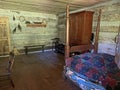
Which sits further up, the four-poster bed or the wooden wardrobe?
the wooden wardrobe

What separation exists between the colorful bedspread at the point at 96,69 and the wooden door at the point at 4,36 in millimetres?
3688

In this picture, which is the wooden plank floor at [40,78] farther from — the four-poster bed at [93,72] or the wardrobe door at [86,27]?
the wardrobe door at [86,27]

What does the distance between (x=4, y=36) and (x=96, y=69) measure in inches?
180

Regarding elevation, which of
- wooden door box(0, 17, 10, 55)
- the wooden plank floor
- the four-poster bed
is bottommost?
the wooden plank floor

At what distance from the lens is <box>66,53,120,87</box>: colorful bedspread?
5.92 ft

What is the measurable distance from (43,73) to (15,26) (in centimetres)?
315

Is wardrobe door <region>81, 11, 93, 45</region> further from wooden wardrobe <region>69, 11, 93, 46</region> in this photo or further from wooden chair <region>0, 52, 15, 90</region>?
wooden chair <region>0, 52, 15, 90</region>

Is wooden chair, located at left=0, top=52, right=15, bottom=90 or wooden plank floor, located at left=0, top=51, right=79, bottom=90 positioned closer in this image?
wooden chair, located at left=0, top=52, right=15, bottom=90

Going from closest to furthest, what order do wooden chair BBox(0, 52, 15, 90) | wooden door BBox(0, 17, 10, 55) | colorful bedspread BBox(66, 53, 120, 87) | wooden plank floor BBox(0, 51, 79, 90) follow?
colorful bedspread BBox(66, 53, 120, 87) < wooden chair BBox(0, 52, 15, 90) < wooden plank floor BBox(0, 51, 79, 90) < wooden door BBox(0, 17, 10, 55)

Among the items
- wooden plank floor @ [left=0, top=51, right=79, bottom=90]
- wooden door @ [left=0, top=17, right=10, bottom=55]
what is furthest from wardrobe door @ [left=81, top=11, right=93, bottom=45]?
wooden door @ [left=0, top=17, right=10, bottom=55]

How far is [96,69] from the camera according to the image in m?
2.09

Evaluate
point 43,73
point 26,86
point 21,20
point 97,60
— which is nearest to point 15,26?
point 21,20

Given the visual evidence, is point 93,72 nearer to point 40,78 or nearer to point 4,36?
point 40,78

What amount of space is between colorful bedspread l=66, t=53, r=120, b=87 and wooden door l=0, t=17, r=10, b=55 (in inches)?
145
